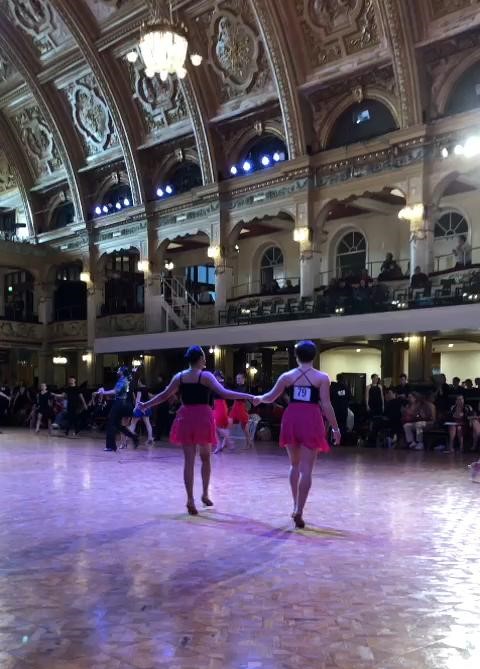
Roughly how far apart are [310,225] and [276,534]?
662 inches

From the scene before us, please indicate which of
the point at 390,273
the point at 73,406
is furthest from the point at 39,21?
the point at 390,273

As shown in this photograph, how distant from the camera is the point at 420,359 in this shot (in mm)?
18922

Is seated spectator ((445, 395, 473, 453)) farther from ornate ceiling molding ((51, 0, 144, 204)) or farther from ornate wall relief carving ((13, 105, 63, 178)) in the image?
ornate wall relief carving ((13, 105, 63, 178))

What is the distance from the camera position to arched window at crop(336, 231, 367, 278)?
24984 mm

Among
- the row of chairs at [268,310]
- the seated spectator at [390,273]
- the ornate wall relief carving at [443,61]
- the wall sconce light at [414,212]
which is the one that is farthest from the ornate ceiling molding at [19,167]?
the ornate wall relief carving at [443,61]

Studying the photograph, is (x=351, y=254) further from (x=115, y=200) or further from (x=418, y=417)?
(x=418, y=417)

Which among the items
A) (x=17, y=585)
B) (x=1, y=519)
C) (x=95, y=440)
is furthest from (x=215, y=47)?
(x=17, y=585)

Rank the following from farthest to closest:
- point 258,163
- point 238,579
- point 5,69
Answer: point 5,69 → point 258,163 → point 238,579

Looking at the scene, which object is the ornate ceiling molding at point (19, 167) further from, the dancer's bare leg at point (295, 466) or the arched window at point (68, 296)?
the dancer's bare leg at point (295, 466)

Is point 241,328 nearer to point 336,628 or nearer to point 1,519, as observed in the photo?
point 1,519

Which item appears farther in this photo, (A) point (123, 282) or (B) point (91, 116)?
(A) point (123, 282)

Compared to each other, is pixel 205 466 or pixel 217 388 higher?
pixel 217 388

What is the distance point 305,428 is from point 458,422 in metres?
9.41

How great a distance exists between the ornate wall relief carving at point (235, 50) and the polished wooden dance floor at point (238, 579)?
17359 millimetres
